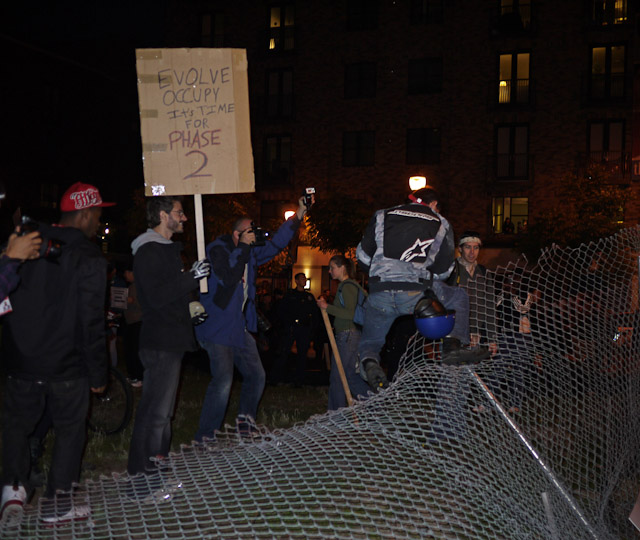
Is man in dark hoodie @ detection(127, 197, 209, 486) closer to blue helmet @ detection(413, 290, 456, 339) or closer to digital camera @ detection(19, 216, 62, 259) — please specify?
digital camera @ detection(19, 216, 62, 259)

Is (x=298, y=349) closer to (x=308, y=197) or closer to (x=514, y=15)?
(x=308, y=197)

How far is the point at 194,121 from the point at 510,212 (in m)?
25.1

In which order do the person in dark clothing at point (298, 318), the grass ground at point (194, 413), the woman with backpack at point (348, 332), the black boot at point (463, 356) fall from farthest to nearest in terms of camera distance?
the person in dark clothing at point (298, 318)
the woman with backpack at point (348, 332)
the grass ground at point (194, 413)
the black boot at point (463, 356)

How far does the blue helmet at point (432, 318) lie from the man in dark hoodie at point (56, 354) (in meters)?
1.94

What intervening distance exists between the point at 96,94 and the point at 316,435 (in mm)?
38928

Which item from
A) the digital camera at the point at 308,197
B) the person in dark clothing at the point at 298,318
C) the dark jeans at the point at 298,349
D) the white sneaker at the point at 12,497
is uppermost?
the digital camera at the point at 308,197

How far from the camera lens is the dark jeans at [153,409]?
15.5 feet

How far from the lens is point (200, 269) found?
187 inches

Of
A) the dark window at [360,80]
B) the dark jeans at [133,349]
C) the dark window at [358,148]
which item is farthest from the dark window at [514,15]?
the dark jeans at [133,349]

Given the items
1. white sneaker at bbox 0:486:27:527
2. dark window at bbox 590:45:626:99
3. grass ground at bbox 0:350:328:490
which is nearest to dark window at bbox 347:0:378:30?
dark window at bbox 590:45:626:99

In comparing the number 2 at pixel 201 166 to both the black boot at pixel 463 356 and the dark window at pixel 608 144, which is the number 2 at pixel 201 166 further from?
the dark window at pixel 608 144

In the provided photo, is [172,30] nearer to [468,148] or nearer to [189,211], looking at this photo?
[189,211]

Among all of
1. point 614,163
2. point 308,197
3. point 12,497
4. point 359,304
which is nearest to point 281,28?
point 614,163

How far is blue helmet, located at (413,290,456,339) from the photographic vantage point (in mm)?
4082
